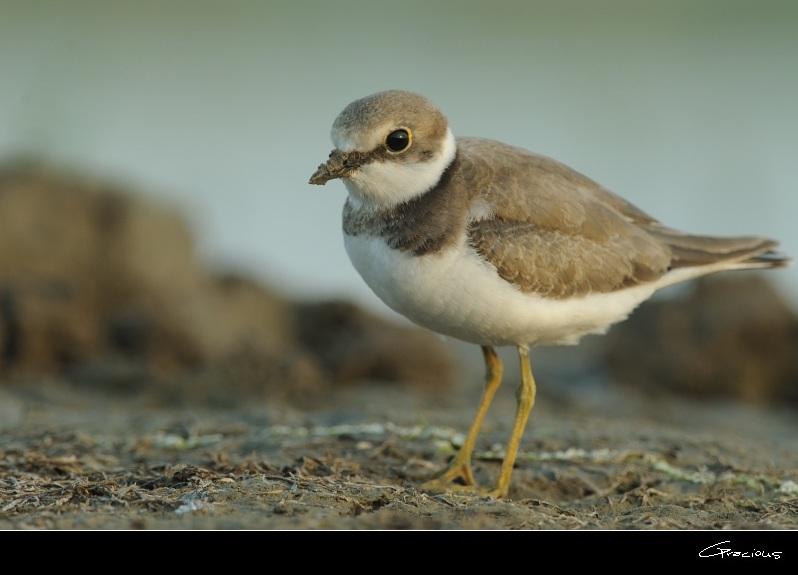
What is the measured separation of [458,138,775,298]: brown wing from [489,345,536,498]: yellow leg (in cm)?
51

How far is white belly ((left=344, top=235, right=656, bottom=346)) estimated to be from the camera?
17.5 ft

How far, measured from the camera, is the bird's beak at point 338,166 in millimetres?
5410

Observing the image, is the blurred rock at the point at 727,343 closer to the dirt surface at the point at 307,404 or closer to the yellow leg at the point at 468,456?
the dirt surface at the point at 307,404

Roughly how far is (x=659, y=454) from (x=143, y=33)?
1328cm

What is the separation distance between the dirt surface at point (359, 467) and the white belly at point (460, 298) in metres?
0.83

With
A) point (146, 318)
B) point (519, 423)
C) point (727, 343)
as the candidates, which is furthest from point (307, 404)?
point (727, 343)

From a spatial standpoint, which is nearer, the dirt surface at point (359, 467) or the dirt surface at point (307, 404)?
the dirt surface at point (359, 467)

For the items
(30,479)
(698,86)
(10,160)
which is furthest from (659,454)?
(698,86)

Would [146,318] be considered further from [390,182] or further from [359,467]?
[390,182]

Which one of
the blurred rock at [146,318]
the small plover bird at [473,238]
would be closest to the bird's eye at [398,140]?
the small plover bird at [473,238]

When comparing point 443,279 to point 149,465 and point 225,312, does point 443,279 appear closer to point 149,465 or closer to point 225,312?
point 149,465

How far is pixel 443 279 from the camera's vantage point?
534 cm

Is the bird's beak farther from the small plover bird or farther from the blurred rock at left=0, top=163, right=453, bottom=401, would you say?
the blurred rock at left=0, top=163, right=453, bottom=401

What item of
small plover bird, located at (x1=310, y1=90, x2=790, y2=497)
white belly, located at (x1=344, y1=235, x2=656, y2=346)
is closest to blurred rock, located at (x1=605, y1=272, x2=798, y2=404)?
small plover bird, located at (x1=310, y1=90, x2=790, y2=497)
